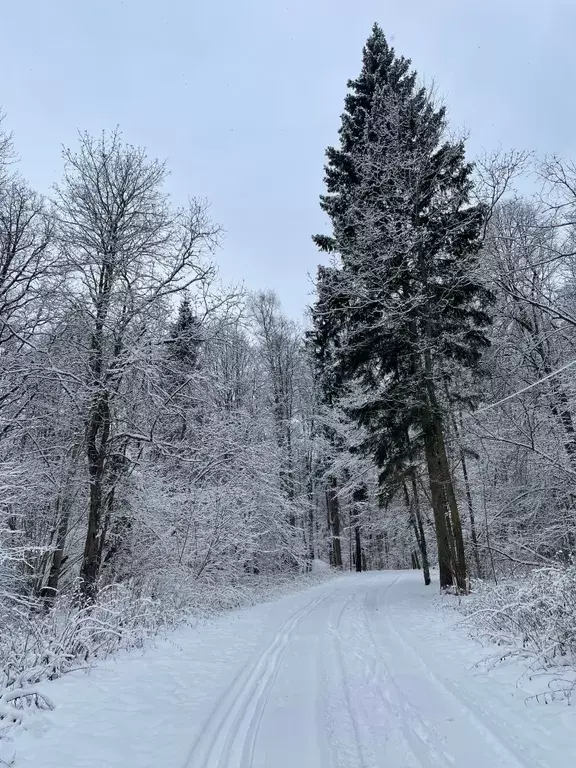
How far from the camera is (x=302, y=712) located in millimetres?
4238

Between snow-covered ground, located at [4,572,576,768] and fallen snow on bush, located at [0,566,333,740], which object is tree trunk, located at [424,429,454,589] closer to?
snow-covered ground, located at [4,572,576,768]

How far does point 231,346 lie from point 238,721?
9.77 m

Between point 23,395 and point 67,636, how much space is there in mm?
6199

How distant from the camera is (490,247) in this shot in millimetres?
9984

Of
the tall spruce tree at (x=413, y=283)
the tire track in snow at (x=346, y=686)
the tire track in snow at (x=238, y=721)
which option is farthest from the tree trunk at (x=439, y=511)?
the tire track in snow at (x=238, y=721)

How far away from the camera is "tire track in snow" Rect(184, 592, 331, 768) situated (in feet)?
10.9

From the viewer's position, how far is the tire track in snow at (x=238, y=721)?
3314 millimetres

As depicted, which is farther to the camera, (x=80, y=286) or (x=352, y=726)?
(x=80, y=286)

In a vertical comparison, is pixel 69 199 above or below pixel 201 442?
above

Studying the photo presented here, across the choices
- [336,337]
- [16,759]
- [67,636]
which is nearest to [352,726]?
[16,759]

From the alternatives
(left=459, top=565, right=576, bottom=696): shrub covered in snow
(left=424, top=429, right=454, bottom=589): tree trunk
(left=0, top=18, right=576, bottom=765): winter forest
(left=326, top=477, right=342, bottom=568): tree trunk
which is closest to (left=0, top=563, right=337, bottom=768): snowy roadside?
(left=0, top=18, right=576, bottom=765): winter forest

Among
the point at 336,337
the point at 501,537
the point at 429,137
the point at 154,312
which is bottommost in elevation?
the point at 501,537

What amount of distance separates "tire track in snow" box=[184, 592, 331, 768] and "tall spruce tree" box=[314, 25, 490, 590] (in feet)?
24.8

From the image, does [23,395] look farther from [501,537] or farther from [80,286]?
[501,537]
